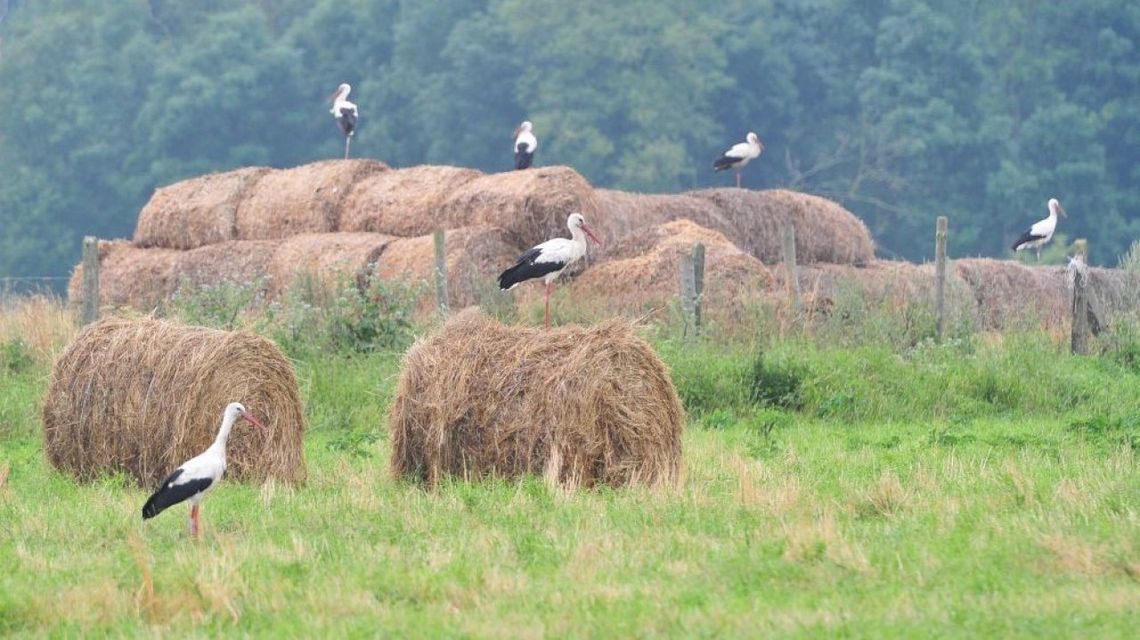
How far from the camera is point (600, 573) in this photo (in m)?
9.48

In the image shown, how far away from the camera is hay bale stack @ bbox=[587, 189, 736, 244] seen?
26.2 metres

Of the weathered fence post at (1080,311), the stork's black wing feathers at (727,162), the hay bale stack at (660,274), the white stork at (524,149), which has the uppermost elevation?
the white stork at (524,149)

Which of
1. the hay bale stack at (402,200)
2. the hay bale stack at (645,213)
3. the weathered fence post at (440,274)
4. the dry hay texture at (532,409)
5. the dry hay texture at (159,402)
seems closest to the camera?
the dry hay texture at (532,409)

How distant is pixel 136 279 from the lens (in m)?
27.3

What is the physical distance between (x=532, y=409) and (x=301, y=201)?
1459 centimetres

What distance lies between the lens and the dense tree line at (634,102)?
177 ft

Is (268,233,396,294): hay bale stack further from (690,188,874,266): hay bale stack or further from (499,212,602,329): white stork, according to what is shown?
(690,188,874,266): hay bale stack

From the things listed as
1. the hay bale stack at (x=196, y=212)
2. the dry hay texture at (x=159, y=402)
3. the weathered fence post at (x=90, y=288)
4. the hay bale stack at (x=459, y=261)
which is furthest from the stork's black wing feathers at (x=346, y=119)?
the dry hay texture at (x=159, y=402)

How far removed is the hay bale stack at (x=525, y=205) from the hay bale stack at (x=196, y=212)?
153 inches

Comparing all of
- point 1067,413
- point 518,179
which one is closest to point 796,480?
point 1067,413

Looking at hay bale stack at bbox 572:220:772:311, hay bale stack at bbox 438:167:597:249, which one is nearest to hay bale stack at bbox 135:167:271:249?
hay bale stack at bbox 438:167:597:249

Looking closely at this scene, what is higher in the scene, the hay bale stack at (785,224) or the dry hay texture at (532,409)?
the hay bale stack at (785,224)

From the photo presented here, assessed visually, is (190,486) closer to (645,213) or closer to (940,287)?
(940,287)

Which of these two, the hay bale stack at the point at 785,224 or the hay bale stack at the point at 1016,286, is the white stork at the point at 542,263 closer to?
the hay bale stack at the point at 1016,286
